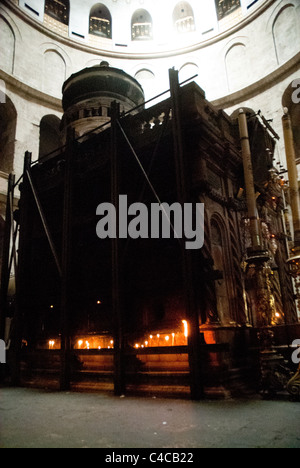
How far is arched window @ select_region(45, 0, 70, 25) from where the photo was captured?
26.9m

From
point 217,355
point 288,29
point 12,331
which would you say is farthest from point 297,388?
point 288,29

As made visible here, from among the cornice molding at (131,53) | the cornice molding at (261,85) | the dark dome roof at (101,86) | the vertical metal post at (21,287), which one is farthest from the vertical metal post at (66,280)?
the cornice molding at (131,53)

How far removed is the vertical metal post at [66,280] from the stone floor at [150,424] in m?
1.97

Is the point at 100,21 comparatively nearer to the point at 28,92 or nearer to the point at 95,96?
the point at 28,92

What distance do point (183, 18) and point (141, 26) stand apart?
3914 mm

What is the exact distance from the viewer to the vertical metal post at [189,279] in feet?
19.0

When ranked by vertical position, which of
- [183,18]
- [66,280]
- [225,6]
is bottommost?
[66,280]

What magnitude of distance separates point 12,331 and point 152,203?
5.80m

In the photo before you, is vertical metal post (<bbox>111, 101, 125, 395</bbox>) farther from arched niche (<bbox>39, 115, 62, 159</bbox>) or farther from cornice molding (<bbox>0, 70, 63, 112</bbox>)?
arched niche (<bbox>39, 115, 62, 159</bbox>)

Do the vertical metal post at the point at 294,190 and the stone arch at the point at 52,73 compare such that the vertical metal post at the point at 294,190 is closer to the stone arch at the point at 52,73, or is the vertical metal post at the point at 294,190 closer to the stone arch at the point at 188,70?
the stone arch at the point at 52,73

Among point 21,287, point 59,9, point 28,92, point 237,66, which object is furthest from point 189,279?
point 59,9

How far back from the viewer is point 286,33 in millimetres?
22703
